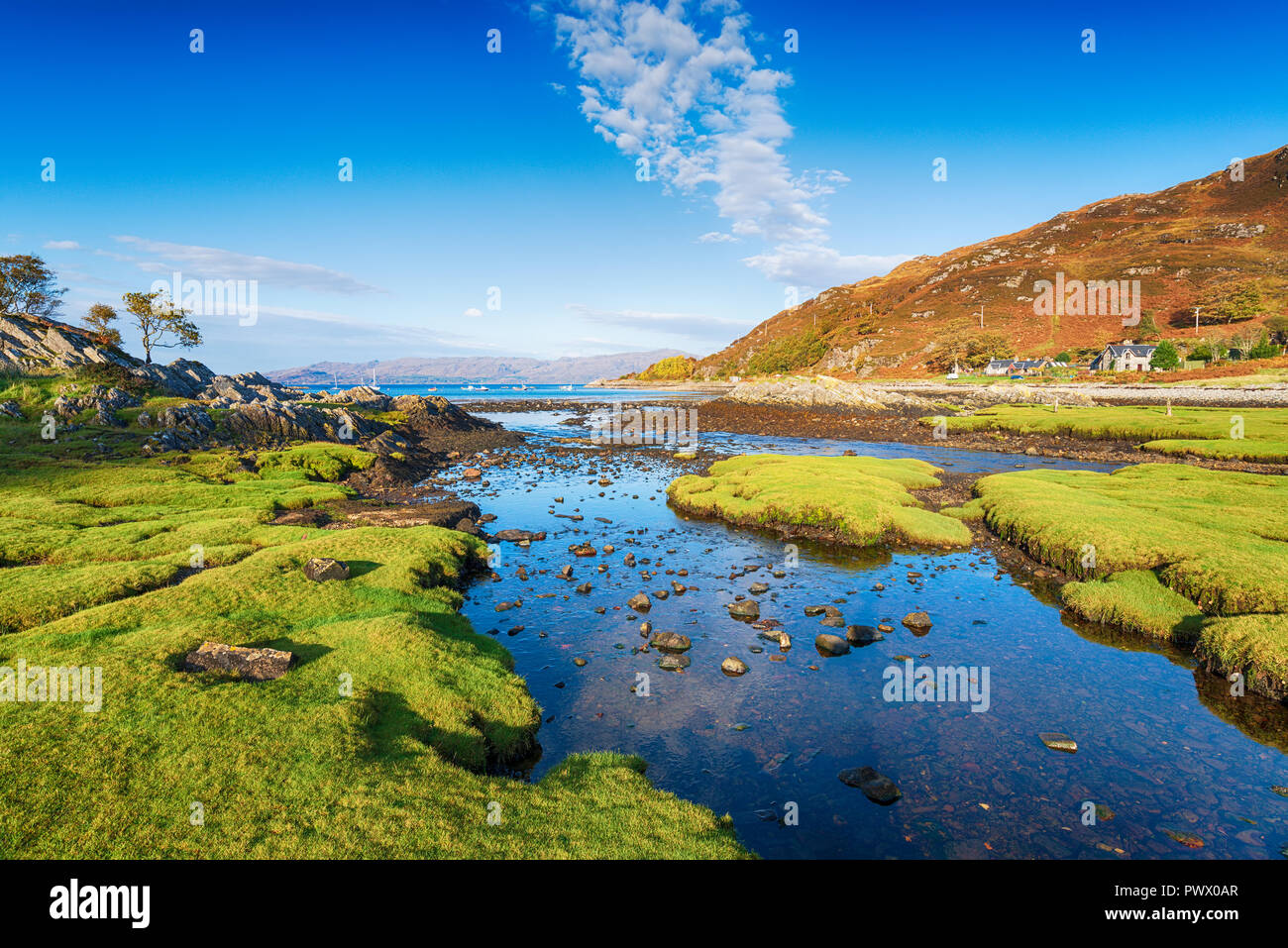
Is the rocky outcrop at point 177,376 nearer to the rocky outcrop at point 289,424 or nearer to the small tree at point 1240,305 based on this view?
the rocky outcrop at point 289,424

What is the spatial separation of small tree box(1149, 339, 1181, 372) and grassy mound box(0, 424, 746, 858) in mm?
168601

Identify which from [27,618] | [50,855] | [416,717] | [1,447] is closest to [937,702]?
[416,717]

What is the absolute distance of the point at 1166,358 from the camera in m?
126

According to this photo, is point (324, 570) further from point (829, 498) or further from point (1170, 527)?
point (1170, 527)

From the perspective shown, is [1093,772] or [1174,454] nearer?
[1093,772]

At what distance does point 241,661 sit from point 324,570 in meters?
7.45

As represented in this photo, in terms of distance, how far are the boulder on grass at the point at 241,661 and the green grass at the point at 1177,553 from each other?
92.2 feet

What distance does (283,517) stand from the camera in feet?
104

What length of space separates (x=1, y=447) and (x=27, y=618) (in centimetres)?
3676

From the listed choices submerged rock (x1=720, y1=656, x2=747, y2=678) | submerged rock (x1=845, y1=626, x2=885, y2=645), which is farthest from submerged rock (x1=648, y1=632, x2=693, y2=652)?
submerged rock (x1=845, y1=626, x2=885, y2=645)

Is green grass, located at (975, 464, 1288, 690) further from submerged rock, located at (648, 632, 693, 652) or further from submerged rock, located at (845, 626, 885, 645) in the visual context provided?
submerged rock, located at (648, 632, 693, 652)

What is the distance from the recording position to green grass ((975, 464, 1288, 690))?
702 inches

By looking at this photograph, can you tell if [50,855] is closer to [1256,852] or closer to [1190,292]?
[1256,852]
